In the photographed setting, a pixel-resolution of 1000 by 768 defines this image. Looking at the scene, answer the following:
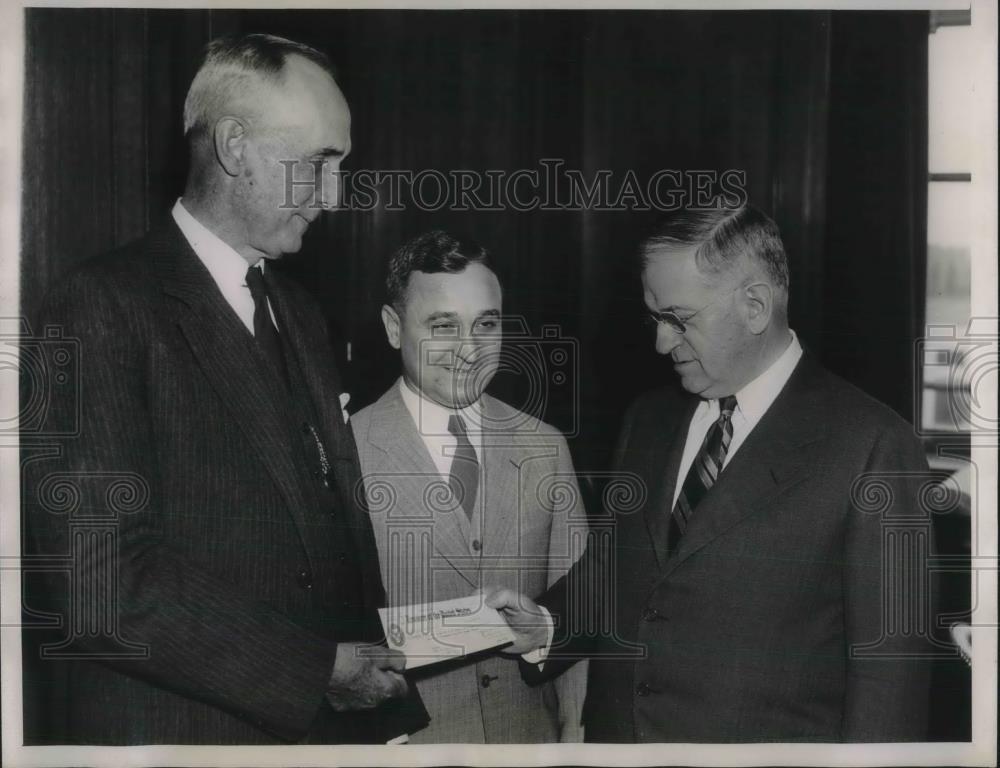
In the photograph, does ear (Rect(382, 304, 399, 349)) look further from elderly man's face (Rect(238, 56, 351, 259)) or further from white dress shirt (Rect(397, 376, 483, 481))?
elderly man's face (Rect(238, 56, 351, 259))

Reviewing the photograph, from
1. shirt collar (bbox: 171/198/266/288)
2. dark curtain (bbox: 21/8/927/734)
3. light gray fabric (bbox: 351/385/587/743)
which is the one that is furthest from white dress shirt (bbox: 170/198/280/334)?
light gray fabric (bbox: 351/385/587/743)

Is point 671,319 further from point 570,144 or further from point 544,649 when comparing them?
point 544,649

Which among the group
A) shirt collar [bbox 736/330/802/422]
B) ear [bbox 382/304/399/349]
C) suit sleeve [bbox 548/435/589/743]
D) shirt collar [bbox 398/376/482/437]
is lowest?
suit sleeve [bbox 548/435/589/743]

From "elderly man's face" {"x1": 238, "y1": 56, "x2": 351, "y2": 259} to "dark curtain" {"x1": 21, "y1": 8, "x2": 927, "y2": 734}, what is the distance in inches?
2.1

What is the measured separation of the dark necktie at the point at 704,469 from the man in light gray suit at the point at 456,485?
253mm

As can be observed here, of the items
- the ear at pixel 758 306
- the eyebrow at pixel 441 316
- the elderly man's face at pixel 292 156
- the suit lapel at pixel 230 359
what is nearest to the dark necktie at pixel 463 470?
the eyebrow at pixel 441 316

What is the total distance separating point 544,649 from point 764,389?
91 cm

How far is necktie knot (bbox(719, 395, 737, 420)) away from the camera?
2.68 m

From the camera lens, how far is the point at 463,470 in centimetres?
273

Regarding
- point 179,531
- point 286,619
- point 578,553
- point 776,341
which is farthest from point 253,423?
point 776,341

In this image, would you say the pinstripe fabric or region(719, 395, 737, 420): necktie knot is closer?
the pinstripe fabric

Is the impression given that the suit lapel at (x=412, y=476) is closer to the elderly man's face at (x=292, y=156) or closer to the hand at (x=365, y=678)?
the hand at (x=365, y=678)

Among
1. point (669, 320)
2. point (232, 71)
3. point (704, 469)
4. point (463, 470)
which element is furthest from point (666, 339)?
point (232, 71)

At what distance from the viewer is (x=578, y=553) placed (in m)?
2.77
